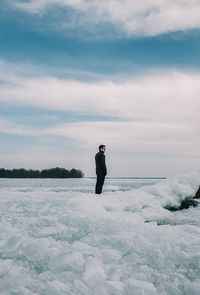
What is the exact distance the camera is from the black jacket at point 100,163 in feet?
39.1

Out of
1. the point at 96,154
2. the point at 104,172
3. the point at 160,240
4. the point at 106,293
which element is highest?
the point at 96,154

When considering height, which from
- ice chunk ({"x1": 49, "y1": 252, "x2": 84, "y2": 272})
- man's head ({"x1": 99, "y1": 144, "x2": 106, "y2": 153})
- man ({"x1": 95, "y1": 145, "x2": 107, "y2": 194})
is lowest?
ice chunk ({"x1": 49, "y1": 252, "x2": 84, "y2": 272})

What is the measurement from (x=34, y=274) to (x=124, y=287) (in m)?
1.28

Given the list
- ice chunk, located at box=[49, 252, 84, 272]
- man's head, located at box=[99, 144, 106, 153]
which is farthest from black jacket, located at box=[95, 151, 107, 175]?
ice chunk, located at box=[49, 252, 84, 272]

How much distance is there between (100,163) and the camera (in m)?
12.0

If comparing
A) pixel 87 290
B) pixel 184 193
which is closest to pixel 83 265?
pixel 87 290

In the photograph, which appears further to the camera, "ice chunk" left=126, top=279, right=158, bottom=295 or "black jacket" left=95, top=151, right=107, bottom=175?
"black jacket" left=95, top=151, right=107, bottom=175

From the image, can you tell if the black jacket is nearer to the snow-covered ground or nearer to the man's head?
the man's head

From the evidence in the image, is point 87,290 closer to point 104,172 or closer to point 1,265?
point 1,265

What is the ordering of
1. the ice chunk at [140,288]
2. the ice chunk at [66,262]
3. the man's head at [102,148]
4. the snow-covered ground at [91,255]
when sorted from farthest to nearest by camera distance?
the man's head at [102,148] → the ice chunk at [66,262] → the snow-covered ground at [91,255] → the ice chunk at [140,288]

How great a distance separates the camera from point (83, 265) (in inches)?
158

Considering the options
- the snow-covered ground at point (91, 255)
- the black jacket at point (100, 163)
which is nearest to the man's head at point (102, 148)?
the black jacket at point (100, 163)

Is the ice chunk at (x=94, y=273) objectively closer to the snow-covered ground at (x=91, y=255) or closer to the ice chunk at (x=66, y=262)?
the snow-covered ground at (x=91, y=255)

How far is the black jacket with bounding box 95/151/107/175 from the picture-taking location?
11914 millimetres
